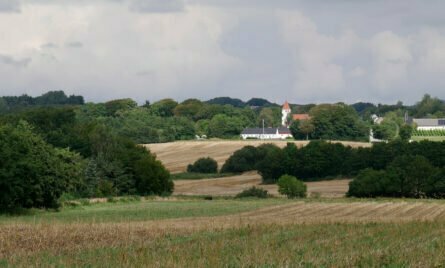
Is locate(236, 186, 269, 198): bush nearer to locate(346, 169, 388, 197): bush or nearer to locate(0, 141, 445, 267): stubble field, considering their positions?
locate(346, 169, 388, 197): bush

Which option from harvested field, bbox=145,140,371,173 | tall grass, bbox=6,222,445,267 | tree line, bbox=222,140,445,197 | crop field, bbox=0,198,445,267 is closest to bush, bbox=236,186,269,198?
tree line, bbox=222,140,445,197

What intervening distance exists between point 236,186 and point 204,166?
22.7 meters

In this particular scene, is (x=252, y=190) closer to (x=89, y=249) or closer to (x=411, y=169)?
(x=411, y=169)

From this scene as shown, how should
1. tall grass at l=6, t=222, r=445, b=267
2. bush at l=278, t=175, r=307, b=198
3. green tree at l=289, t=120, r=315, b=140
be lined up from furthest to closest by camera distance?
green tree at l=289, t=120, r=315, b=140, bush at l=278, t=175, r=307, b=198, tall grass at l=6, t=222, r=445, b=267

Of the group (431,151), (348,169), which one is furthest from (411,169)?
(348,169)

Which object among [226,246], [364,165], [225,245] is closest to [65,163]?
[225,245]

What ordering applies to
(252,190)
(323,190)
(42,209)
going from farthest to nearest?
(323,190), (252,190), (42,209)

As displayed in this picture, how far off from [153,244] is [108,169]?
227 feet

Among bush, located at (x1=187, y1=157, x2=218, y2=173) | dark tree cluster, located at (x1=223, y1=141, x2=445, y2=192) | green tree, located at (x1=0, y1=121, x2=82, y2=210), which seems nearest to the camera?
green tree, located at (x1=0, y1=121, x2=82, y2=210)

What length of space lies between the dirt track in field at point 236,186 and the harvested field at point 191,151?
13.1 m

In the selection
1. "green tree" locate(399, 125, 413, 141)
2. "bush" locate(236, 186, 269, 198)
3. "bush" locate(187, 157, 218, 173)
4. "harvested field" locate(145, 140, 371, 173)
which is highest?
"green tree" locate(399, 125, 413, 141)

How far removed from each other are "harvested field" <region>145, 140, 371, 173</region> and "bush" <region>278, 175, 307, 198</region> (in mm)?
35603

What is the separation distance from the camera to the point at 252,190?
304ft

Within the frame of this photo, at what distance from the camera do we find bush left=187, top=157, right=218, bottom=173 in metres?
130
